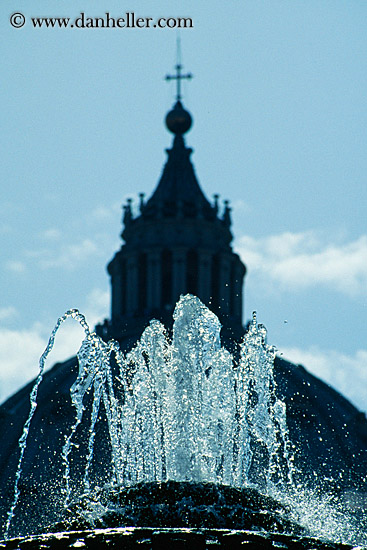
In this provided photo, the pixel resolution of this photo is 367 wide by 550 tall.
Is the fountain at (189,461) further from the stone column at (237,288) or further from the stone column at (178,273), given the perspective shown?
the stone column at (237,288)

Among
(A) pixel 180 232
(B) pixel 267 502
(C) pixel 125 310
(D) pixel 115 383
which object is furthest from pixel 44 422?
(B) pixel 267 502

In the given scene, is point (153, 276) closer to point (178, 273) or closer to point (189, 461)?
point (178, 273)

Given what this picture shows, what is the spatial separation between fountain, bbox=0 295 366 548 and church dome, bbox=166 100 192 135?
129ft

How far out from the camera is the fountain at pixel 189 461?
47.8 feet

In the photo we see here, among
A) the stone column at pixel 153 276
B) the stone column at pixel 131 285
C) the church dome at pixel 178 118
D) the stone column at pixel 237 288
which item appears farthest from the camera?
the church dome at pixel 178 118

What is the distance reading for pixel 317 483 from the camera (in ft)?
179

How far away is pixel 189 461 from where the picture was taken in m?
21.4

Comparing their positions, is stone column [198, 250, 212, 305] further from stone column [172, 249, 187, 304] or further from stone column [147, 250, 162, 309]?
stone column [147, 250, 162, 309]

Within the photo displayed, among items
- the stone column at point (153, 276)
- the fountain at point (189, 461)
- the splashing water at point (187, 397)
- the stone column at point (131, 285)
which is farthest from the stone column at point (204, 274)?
the splashing water at point (187, 397)

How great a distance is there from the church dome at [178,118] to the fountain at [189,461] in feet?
129

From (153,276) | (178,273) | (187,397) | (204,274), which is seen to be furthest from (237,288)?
(187,397)

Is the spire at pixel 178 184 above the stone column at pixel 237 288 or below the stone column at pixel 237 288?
above

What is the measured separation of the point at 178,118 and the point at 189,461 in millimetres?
53093

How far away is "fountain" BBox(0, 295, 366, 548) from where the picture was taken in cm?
1457
